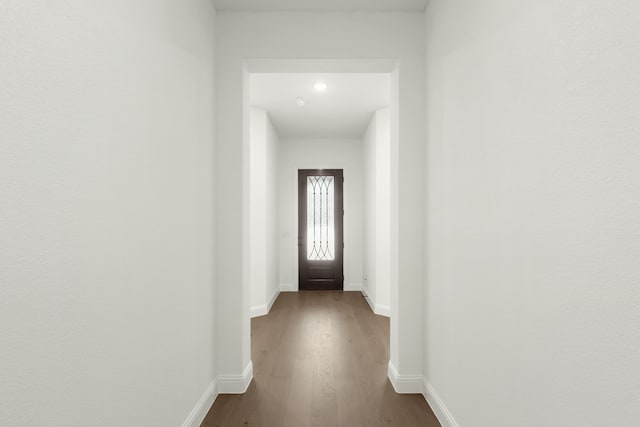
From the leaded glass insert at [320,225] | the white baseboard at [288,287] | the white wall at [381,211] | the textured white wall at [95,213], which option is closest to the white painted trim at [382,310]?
the white wall at [381,211]

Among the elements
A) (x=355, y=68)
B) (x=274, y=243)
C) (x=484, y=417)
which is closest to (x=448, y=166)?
(x=355, y=68)

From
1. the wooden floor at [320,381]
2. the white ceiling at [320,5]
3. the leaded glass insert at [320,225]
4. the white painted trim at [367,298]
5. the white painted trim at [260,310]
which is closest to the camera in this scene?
the wooden floor at [320,381]

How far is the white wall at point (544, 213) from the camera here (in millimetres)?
906

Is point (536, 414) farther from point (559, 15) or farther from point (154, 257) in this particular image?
point (154, 257)

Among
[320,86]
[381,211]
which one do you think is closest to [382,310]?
[381,211]

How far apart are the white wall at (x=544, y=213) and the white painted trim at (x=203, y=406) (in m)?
1.53

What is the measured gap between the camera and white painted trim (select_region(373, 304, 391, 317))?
16.1ft

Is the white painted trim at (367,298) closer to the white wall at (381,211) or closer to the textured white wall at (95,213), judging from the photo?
the white wall at (381,211)

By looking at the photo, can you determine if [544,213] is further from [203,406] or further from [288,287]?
[288,287]

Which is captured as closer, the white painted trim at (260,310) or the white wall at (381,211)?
the white painted trim at (260,310)

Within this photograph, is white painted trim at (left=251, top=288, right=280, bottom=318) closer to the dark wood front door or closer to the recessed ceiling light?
the dark wood front door

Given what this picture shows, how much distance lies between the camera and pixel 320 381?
9.11 feet

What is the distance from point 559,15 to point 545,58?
128 millimetres

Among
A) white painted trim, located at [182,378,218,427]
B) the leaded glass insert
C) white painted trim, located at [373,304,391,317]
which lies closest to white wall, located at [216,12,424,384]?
white painted trim, located at [182,378,218,427]
